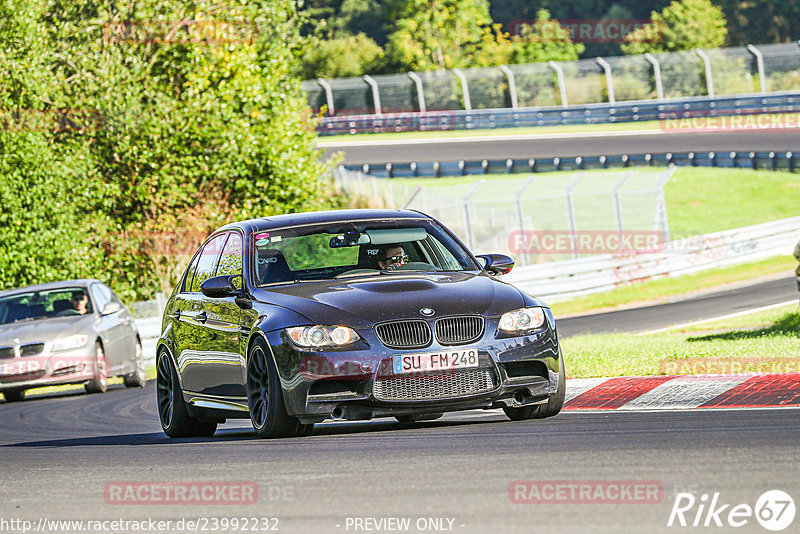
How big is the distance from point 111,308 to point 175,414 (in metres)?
8.51

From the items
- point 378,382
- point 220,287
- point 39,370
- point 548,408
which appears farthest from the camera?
point 39,370

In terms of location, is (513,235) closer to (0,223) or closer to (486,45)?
(0,223)

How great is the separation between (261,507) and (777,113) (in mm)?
46059

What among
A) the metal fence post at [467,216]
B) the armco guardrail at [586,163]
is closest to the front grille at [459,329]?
the metal fence post at [467,216]

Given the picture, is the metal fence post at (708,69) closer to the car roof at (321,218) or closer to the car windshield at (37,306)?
the car windshield at (37,306)

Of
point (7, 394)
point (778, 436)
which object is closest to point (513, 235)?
point (7, 394)

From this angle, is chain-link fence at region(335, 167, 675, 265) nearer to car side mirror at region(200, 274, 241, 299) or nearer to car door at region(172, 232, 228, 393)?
car door at region(172, 232, 228, 393)

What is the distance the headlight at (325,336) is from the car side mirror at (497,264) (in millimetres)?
1761

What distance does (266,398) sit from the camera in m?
9.08

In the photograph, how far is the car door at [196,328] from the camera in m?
10.2

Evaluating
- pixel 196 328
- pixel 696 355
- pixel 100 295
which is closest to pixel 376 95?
pixel 100 295

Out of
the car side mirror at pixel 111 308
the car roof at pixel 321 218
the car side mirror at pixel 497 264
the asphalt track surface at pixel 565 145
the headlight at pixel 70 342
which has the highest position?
the car roof at pixel 321 218

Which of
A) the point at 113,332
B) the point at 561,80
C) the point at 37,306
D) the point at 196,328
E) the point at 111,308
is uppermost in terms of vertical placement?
the point at 196,328

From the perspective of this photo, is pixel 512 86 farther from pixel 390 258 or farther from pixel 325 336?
pixel 325 336
